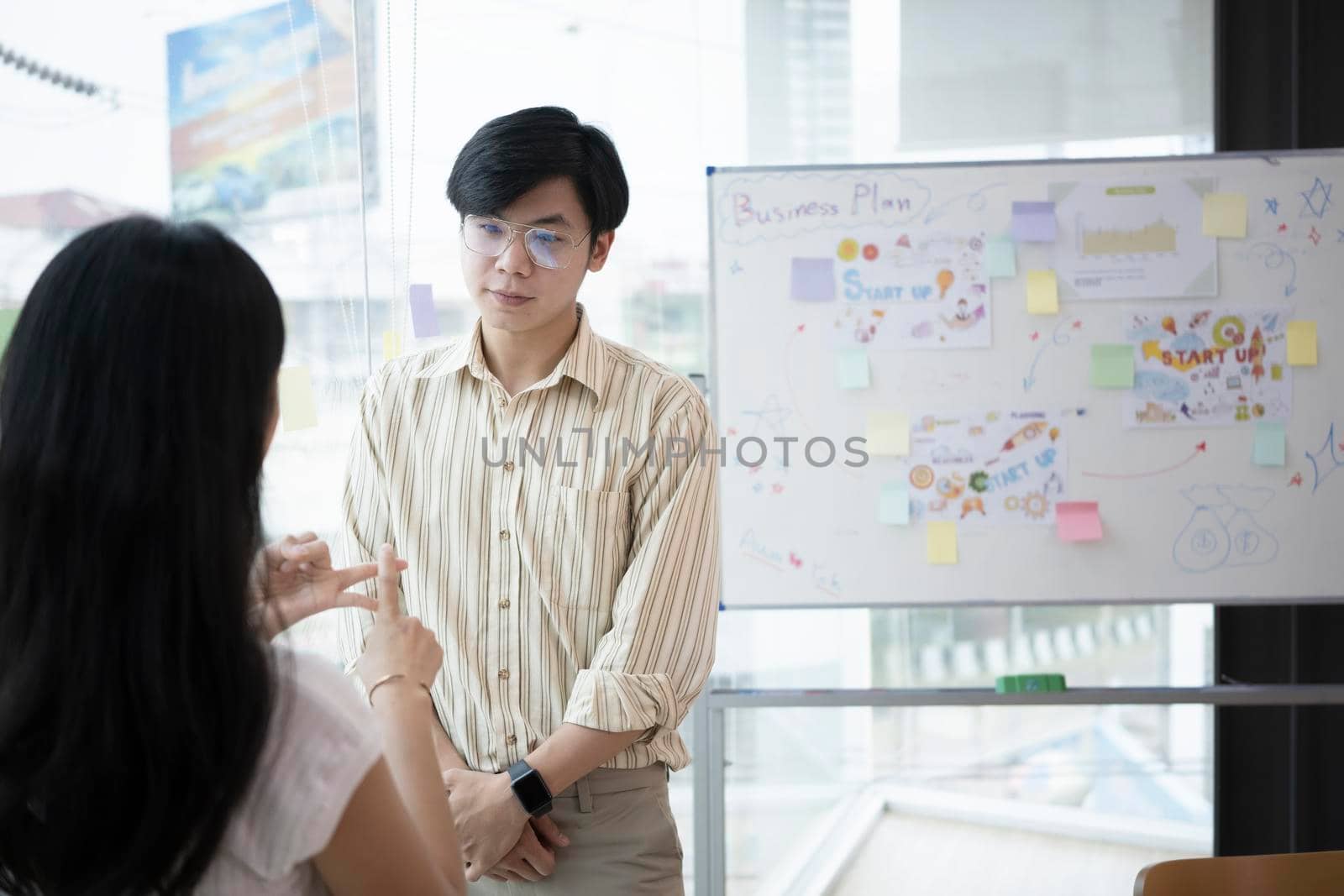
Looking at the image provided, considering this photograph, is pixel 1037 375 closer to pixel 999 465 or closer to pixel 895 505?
pixel 999 465

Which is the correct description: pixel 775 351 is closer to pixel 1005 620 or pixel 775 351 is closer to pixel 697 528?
pixel 697 528

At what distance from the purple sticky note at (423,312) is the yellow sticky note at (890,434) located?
0.93m

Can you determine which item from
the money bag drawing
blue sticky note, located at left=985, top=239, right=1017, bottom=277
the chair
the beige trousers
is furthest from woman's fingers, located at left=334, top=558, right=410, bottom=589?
the money bag drawing

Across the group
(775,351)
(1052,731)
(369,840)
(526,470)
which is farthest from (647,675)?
(1052,731)

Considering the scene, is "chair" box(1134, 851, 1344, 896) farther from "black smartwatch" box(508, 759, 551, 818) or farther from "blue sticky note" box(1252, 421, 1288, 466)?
"blue sticky note" box(1252, 421, 1288, 466)

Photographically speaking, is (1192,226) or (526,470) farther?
(1192,226)

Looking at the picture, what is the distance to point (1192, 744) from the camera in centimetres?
287

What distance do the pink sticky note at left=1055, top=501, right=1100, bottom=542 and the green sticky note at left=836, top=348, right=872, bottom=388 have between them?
491 millimetres

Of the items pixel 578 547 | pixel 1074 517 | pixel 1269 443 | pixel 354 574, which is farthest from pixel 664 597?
pixel 1269 443

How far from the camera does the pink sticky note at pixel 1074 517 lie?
2273mm

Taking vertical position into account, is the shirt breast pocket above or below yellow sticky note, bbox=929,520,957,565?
above

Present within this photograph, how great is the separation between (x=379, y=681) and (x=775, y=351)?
1.40 meters

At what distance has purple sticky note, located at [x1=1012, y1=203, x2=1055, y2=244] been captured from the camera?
7.45ft

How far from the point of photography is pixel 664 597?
1.58 m
